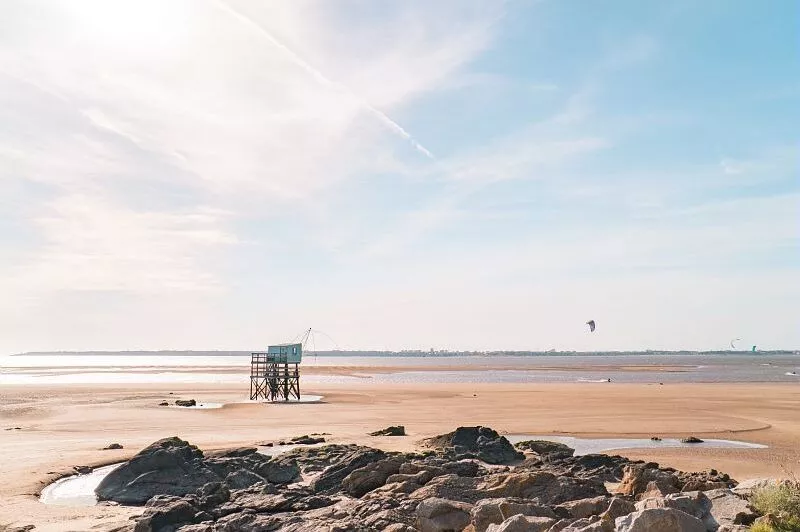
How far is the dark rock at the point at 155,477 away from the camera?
58.1 ft

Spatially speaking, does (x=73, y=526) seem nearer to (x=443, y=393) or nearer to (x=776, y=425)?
(x=776, y=425)

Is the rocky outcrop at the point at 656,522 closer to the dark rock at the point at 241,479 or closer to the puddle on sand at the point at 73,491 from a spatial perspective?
the dark rock at the point at 241,479

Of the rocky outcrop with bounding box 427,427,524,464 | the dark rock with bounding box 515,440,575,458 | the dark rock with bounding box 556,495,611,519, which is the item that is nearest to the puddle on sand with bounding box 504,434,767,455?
the dark rock with bounding box 515,440,575,458

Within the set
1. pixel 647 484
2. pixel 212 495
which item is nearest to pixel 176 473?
pixel 212 495

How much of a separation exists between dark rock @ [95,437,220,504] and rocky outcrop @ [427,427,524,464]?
9.31 meters

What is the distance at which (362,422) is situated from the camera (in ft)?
118

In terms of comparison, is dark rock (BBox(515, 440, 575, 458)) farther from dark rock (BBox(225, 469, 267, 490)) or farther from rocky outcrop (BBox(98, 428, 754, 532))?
dark rock (BBox(225, 469, 267, 490))

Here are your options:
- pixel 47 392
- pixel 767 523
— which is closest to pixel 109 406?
pixel 47 392

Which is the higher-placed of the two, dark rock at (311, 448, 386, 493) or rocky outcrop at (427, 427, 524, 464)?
dark rock at (311, 448, 386, 493)

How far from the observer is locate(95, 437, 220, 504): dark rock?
17.7 m

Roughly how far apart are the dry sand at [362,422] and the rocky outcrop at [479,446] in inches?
83.4

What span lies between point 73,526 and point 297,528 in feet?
19.3

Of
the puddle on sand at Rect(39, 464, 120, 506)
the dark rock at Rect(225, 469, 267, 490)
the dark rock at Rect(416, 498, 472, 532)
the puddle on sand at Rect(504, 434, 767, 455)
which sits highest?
the dark rock at Rect(416, 498, 472, 532)

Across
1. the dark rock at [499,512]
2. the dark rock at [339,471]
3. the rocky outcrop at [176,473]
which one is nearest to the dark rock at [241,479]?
the rocky outcrop at [176,473]
